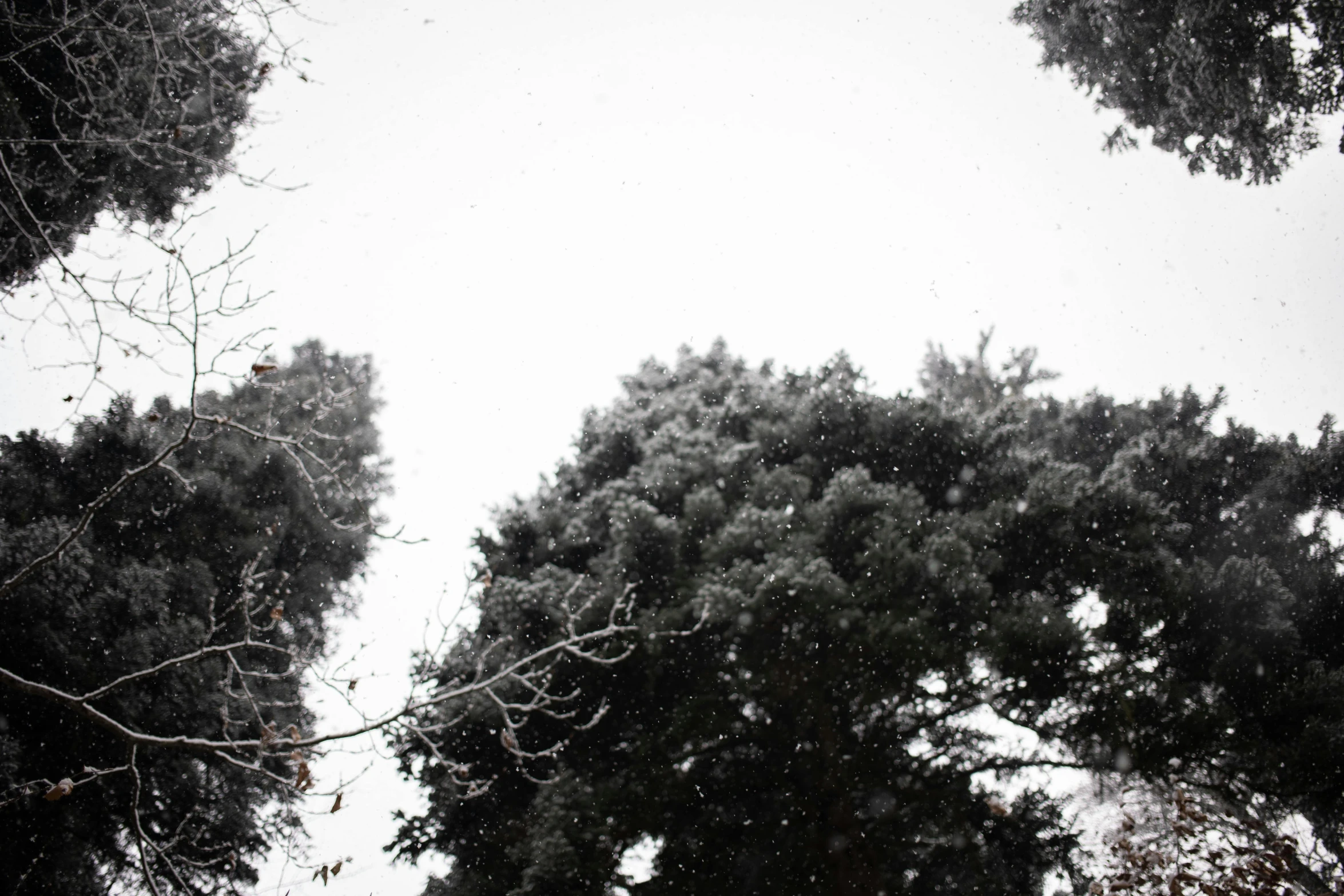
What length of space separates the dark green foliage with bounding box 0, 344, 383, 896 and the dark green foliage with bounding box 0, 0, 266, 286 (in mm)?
2380

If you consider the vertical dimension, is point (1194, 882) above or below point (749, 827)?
below

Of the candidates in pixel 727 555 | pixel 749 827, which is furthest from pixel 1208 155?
pixel 749 827

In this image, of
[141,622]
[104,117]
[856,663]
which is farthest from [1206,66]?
[141,622]

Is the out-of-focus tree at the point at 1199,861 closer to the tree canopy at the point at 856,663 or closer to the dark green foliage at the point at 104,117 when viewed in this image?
the tree canopy at the point at 856,663

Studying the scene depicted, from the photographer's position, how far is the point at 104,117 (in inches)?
229

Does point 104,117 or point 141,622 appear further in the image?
point 141,622

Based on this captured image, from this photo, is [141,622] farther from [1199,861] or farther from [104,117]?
[1199,861]

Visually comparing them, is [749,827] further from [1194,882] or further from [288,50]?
[288,50]

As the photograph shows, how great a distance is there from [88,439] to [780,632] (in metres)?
10.3

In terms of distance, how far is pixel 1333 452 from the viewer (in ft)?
39.9

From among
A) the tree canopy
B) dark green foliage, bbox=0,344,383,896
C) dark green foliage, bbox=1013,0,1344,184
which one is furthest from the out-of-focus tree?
dark green foliage, bbox=0,344,383,896

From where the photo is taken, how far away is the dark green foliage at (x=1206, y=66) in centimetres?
554

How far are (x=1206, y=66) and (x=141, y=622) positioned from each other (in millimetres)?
13131

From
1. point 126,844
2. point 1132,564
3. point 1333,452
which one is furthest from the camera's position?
point 1333,452
